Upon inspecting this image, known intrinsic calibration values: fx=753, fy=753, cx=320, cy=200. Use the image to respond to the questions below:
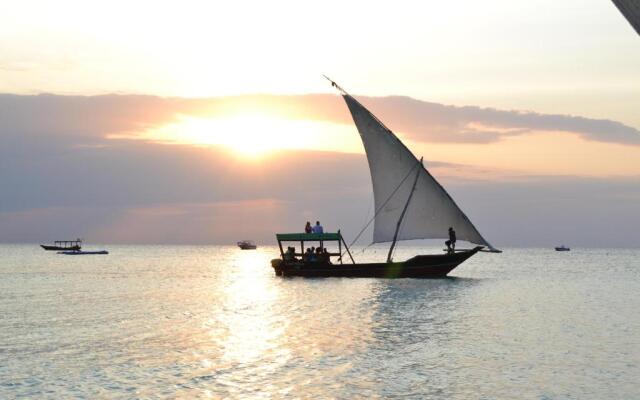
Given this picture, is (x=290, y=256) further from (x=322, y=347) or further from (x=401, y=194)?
(x=322, y=347)

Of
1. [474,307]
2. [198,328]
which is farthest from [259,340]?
[474,307]

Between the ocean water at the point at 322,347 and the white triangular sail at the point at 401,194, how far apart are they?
7026mm

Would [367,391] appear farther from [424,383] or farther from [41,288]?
[41,288]

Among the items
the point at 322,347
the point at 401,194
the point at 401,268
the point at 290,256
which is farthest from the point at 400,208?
the point at 322,347

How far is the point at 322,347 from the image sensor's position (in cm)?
2183

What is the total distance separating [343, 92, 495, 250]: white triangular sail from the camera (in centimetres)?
4703

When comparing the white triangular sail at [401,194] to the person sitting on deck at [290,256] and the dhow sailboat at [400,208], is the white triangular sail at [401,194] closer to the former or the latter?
the dhow sailboat at [400,208]

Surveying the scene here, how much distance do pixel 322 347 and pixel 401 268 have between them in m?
27.3

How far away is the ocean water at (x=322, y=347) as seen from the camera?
1623cm

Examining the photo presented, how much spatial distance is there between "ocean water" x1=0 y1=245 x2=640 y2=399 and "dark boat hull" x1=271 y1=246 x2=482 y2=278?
709cm

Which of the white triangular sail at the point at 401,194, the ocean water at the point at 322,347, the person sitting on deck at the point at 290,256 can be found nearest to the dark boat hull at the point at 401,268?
the white triangular sail at the point at 401,194

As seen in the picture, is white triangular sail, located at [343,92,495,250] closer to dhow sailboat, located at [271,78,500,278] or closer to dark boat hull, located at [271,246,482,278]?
dhow sailboat, located at [271,78,500,278]

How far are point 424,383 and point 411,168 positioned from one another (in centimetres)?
3128

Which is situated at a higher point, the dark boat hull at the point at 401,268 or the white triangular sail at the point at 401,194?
the white triangular sail at the point at 401,194
